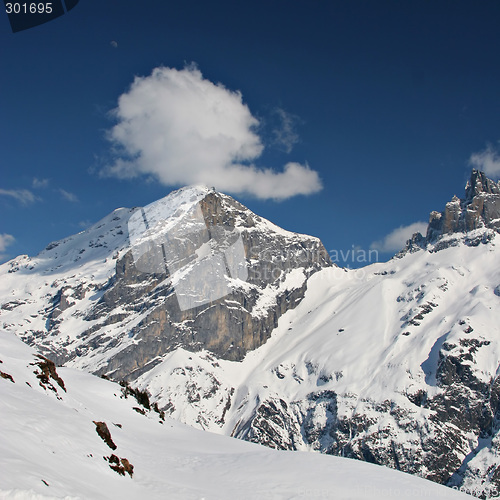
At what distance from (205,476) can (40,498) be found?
14.1 m

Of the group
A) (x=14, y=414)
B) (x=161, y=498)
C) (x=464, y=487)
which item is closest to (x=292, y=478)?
(x=161, y=498)

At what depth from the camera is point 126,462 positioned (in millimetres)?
24391

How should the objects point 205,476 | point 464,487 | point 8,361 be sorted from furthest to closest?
point 464,487 < point 8,361 < point 205,476

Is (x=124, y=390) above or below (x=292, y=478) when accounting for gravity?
above

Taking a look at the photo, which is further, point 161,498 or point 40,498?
point 161,498

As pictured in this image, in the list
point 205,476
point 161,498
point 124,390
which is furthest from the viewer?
point 124,390

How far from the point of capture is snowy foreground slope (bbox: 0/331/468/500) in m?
18.5

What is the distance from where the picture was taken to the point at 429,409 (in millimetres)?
197500

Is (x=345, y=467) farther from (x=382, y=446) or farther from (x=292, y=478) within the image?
(x=382, y=446)

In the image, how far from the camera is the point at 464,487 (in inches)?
6949

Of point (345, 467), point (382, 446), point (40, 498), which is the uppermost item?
point (382, 446)

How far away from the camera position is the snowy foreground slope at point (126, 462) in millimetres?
18547

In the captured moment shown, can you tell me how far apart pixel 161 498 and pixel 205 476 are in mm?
6104

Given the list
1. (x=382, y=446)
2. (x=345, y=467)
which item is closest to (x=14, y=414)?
(x=345, y=467)
